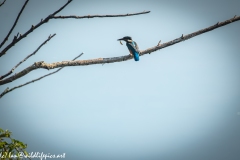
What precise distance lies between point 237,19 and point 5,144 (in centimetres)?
220

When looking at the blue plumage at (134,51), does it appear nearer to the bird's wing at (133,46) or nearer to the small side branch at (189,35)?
the bird's wing at (133,46)

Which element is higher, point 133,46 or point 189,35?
point 133,46

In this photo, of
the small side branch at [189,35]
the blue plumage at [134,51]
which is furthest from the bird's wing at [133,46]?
the small side branch at [189,35]

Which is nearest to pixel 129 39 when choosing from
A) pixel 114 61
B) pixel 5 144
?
pixel 114 61

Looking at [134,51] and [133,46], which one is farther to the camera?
[133,46]

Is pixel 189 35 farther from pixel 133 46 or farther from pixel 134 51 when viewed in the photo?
pixel 133 46

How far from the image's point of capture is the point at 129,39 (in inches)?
295

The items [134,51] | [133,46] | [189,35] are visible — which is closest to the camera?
[189,35]

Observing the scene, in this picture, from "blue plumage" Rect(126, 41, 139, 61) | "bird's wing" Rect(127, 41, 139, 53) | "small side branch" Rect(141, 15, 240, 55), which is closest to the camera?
"small side branch" Rect(141, 15, 240, 55)

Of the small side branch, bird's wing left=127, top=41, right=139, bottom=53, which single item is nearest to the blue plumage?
bird's wing left=127, top=41, right=139, bottom=53

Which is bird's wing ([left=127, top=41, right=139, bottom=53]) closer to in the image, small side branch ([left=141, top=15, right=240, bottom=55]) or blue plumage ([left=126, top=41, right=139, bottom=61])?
blue plumage ([left=126, top=41, right=139, bottom=61])

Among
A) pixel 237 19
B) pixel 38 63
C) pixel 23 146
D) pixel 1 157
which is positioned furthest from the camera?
pixel 23 146

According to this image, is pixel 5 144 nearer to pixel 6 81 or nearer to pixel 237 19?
pixel 6 81

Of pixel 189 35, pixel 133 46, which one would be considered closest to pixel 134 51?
pixel 133 46
